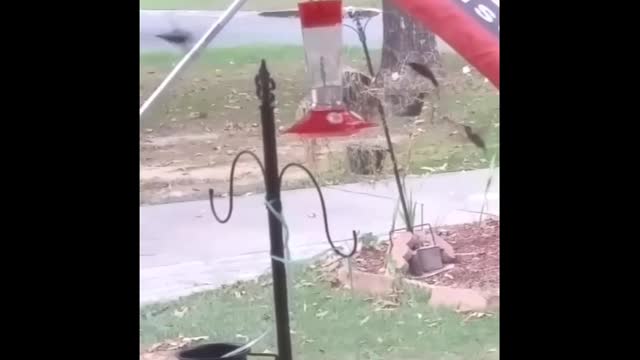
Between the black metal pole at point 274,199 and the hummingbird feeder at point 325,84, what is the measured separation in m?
0.06

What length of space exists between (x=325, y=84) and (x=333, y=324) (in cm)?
59

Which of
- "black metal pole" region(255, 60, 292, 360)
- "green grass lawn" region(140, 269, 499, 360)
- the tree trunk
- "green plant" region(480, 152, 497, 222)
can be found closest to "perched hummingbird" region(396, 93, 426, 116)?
the tree trunk

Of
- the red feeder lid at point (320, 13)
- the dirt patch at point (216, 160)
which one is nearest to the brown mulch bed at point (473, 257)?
the dirt patch at point (216, 160)

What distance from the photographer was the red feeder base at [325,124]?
2.26 m

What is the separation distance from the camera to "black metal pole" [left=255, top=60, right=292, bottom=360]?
2.25 metres

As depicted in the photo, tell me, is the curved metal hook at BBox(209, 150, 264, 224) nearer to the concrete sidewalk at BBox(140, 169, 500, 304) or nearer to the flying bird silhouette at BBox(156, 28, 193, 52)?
the concrete sidewalk at BBox(140, 169, 500, 304)

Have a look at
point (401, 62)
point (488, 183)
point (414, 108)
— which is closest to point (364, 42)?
point (401, 62)

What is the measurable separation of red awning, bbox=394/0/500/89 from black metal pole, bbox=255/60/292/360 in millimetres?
373

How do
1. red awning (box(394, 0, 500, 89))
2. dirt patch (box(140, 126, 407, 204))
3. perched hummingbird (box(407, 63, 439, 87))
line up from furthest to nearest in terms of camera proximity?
perched hummingbird (box(407, 63, 439, 87)) < dirt patch (box(140, 126, 407, 204)) < red awning (box(394, 0, 500, 89))

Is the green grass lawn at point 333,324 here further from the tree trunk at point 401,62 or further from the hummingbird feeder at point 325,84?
the tree trunk at point 401,62
